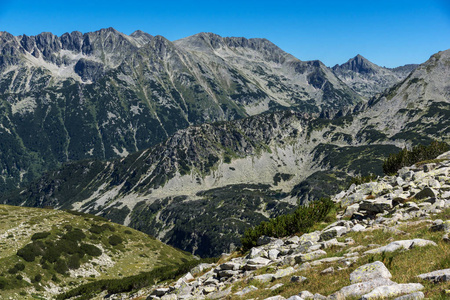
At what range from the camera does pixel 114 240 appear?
10269cm

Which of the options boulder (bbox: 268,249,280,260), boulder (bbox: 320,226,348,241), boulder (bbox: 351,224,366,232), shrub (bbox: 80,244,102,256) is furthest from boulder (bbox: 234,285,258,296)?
shrub (bbox: 80,244,102,256)

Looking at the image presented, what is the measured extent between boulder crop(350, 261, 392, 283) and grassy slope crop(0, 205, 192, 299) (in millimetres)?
68138

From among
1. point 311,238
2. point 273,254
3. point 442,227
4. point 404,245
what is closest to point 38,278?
point 273,254

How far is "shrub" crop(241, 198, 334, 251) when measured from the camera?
36.7 m

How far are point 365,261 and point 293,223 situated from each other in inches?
847

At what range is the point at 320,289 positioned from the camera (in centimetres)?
1489

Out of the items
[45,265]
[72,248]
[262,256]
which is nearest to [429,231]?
[262,256]

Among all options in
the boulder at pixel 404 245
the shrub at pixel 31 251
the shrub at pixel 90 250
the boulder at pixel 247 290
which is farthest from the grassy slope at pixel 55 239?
the boulder at pixel 404 245

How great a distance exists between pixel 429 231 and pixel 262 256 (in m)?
13.9

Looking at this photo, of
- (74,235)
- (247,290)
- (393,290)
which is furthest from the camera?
(74,235)

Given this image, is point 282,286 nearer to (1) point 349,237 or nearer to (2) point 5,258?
(1) point 349,237

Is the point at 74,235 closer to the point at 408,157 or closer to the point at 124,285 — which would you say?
the point at 124,285

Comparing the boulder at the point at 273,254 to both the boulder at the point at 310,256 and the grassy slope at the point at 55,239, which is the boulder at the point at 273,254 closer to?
the boulder at the point at 310,256

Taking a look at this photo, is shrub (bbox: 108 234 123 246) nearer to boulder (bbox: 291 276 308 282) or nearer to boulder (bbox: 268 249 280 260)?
boulder (bbox: 268 249 280 260)
